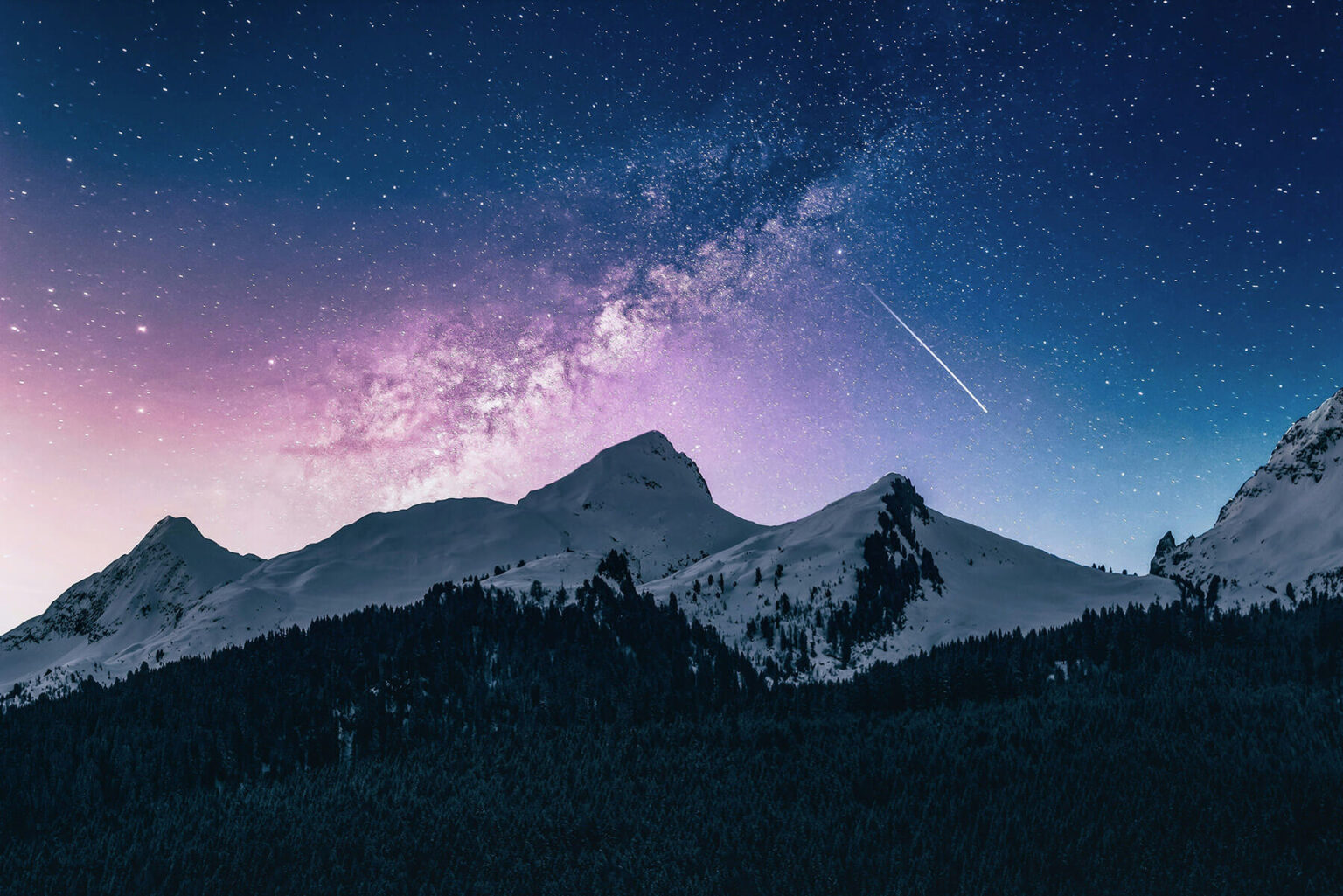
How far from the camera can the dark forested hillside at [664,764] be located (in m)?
74.1

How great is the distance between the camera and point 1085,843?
73.1 meters

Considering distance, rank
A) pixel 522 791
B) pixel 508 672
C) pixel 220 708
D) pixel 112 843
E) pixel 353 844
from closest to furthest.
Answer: pixel 353 844
pixel 112 843
pixel 522 791
pixel 220 708
pixel 508 672

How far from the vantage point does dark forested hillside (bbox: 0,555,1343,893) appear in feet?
243

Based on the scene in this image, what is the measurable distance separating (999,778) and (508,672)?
95788 millimetres

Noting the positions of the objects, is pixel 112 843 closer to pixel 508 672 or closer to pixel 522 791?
pixel 522 791

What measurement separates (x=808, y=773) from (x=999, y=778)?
2471 centimetres

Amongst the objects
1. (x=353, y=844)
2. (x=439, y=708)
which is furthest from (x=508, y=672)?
(x=353, y=844)

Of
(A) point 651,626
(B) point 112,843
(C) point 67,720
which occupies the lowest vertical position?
(B) point 112,843

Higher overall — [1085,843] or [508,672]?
[508,672]

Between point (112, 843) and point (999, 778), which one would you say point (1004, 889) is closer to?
point (999, 778)

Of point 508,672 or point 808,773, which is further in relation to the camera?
point 508,672

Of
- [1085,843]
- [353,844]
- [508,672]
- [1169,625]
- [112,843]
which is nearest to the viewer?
[1085,843]

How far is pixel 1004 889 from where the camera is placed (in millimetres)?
63188

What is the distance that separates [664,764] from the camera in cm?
11644
